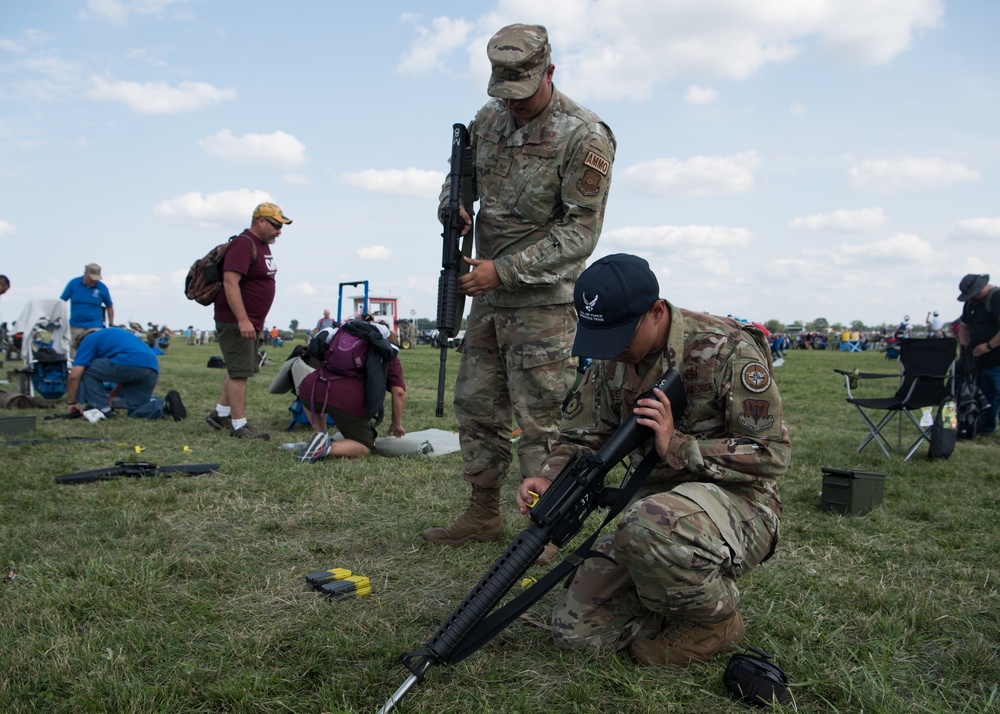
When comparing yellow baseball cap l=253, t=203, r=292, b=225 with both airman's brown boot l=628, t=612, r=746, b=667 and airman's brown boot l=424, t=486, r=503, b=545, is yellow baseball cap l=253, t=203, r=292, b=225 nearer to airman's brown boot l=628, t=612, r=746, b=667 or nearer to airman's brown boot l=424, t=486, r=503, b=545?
airman's brown boot l=424, t=486, r=503, b=545

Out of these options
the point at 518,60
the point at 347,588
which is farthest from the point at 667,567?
the point at 518,60

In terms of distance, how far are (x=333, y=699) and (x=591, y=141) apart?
2.60 metres

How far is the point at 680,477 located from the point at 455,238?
5.92 ft

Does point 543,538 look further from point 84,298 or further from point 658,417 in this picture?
point 84,298

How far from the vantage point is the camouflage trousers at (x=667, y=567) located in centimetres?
234

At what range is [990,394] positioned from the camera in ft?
27.3

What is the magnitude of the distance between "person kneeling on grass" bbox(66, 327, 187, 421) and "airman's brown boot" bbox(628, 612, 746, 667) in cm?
726

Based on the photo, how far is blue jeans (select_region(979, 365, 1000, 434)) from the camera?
26.9 feet

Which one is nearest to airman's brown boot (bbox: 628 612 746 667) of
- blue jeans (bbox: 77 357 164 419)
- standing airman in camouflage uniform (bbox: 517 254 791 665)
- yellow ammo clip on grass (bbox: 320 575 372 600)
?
standing airman in camouflage uniform (bbox: 517 254 791 665)

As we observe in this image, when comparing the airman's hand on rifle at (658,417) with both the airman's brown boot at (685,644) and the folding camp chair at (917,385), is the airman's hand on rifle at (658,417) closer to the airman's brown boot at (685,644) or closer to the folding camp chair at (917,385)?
the airman's brown boot at (685,644)

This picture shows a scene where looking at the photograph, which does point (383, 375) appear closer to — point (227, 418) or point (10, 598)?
point (227, 418)

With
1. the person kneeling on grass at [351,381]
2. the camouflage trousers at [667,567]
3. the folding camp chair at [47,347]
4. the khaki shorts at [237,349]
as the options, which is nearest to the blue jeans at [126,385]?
the folding camp chair at [47,347]

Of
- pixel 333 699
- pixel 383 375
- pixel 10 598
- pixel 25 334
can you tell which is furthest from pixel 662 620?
pixel 25 334

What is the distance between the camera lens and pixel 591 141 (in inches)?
134
